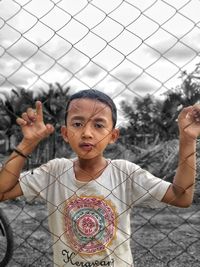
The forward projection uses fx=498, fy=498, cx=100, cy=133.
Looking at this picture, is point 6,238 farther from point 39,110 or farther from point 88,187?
point 39,110

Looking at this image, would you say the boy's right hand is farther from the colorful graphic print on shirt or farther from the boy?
the colorful graphic print on shirt

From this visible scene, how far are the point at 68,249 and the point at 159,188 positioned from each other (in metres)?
0.43

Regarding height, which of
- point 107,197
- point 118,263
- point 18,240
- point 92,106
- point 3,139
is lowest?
point 3,139

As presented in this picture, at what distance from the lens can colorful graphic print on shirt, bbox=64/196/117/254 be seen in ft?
6.53

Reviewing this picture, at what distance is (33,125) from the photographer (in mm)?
1959

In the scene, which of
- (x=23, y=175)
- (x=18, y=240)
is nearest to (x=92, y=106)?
(x=23, y=175)

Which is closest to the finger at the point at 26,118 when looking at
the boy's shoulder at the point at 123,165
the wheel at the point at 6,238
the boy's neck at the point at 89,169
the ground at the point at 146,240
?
the boy's neck at the point at 89,169

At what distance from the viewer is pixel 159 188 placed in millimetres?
1965

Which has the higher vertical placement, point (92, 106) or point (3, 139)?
point (92, 106)

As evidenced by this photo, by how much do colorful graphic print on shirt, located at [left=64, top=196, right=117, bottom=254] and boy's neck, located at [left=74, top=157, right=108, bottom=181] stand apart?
0.30 feet

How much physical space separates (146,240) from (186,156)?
3.51 meters

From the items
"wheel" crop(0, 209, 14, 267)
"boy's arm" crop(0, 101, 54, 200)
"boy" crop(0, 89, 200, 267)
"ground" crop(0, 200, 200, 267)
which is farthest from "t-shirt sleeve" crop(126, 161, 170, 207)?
"wheel" crop(0, 209, 14, 267)

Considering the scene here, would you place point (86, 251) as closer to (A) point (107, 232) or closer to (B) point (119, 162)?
(A) point (107, 232)

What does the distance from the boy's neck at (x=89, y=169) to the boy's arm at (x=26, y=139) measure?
0.21m
